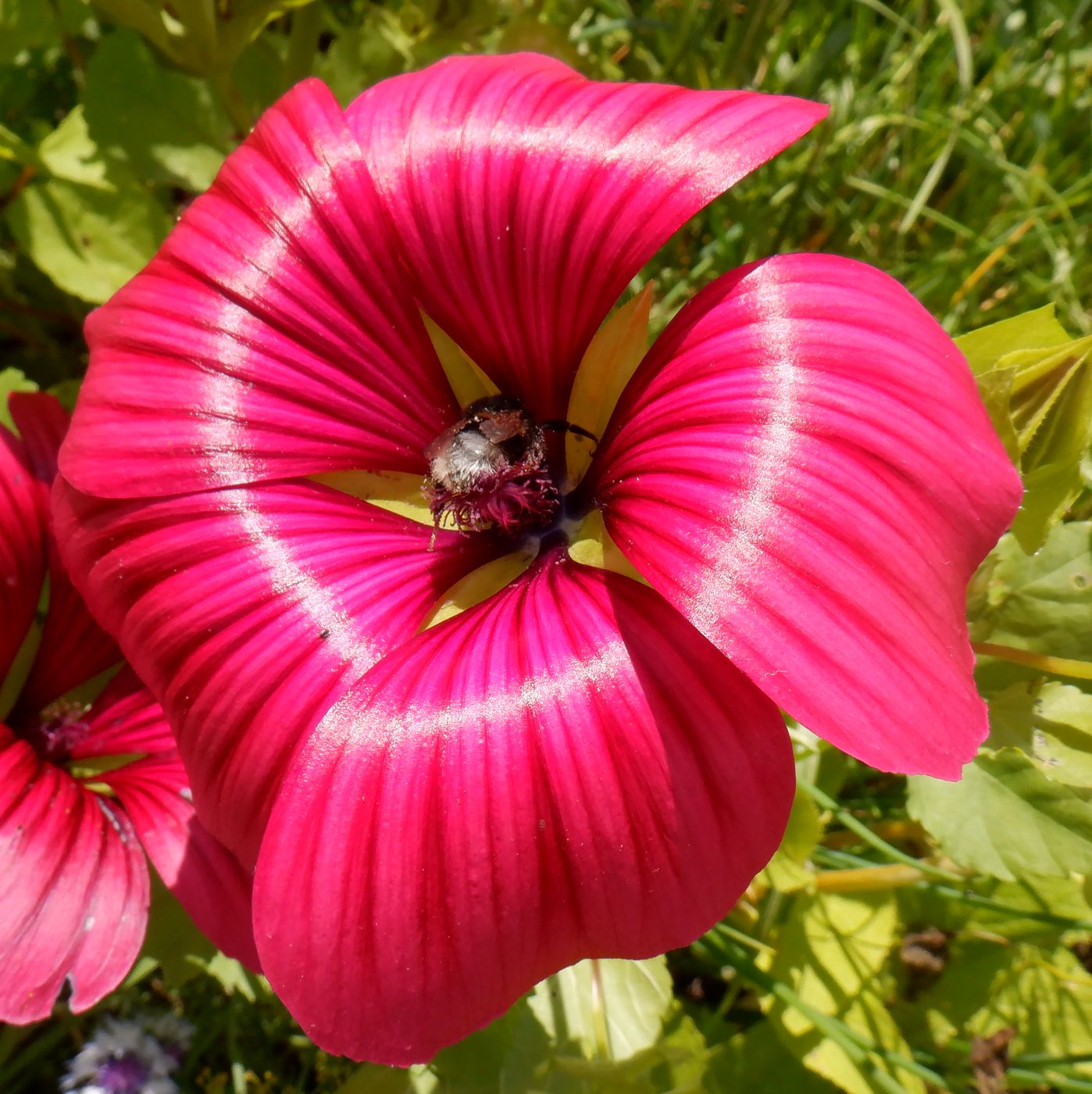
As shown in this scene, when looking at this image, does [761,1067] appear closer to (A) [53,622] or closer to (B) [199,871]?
(B) [199,871]

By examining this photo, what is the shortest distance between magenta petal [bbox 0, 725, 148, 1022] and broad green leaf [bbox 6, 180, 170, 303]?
89 centimetres

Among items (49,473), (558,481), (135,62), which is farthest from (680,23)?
(49,473)

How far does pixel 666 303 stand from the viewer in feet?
6.79

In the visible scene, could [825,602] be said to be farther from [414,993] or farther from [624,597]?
[414,993]

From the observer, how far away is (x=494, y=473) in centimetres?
111

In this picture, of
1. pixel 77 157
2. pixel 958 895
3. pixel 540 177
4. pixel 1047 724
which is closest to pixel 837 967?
pixel 958 895

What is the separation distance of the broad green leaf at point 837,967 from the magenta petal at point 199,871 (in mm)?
778

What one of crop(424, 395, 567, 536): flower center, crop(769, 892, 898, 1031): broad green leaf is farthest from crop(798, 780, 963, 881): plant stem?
crop(424, 395, 567, 536): flower center

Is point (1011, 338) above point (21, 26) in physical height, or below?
below

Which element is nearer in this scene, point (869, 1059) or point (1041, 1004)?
point (869, 1059)

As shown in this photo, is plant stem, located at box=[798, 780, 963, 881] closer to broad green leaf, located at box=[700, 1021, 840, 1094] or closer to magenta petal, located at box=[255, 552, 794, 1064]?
broad green leaf, located at box=[700, 1021, 840, 1094]

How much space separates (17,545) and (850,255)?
1.66m

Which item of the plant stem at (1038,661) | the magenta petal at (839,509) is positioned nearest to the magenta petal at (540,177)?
the magenta petal at (839,509)

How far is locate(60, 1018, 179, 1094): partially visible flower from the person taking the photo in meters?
1.64
